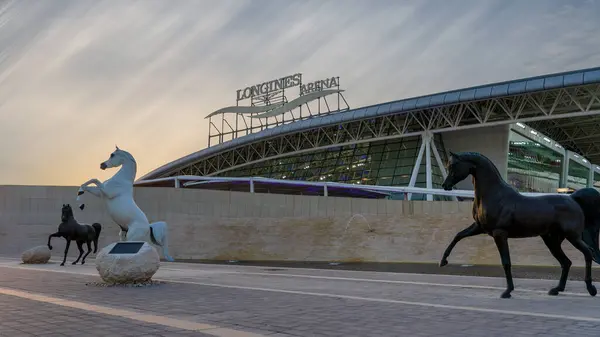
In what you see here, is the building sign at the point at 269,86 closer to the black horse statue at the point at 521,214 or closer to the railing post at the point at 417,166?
the railing post at the point at 417,166

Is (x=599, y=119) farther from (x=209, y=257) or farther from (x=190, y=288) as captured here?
(x=190, y=288)

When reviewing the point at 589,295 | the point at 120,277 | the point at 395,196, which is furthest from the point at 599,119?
the point at 120,277

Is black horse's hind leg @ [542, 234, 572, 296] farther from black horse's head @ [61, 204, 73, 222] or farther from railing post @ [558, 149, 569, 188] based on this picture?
railing post @ [558, 149, 569, 188]

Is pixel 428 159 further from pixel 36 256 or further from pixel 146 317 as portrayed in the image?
pixel 146 317

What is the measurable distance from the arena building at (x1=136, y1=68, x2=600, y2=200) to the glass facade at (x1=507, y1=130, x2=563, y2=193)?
0.12m

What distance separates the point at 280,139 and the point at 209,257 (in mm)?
39831

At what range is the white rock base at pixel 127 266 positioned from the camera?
1264 centimetres

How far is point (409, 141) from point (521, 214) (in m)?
53.8

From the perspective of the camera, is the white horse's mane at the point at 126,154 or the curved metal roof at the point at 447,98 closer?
the white horse's mane at the point at 126,154

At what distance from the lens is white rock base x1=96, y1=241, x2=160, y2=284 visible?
1264 cm

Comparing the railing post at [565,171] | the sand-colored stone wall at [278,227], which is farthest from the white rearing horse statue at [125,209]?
the railing post at [565,171]

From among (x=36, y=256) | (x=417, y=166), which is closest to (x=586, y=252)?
(x=36, y=256)

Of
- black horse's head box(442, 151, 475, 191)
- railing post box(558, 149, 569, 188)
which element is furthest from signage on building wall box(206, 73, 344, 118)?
black horse's head box(442, 151, 475, 191)

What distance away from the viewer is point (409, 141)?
209 ft
